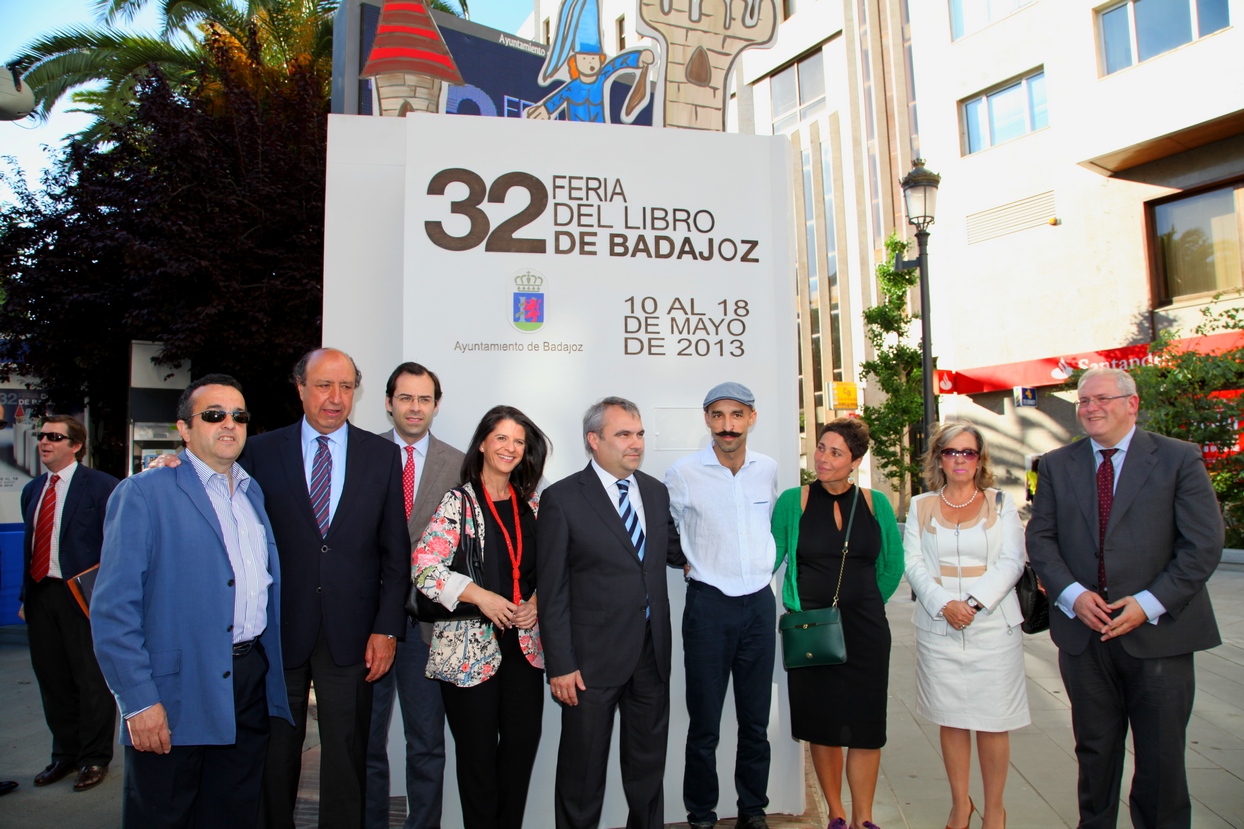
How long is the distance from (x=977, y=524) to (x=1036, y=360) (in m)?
13.4

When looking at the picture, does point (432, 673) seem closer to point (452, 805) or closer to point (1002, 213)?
point (452, 805)

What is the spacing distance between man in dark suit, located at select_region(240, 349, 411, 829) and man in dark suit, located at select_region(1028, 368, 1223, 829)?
2.70 metres

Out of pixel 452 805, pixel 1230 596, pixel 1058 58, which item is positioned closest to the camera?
pixel 452 805

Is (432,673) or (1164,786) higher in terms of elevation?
(432,673)

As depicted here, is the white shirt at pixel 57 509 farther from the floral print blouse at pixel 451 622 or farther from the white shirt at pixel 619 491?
the white shirt at pixel 619 491

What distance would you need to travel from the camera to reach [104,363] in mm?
10133

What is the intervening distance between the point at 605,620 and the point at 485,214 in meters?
2.11

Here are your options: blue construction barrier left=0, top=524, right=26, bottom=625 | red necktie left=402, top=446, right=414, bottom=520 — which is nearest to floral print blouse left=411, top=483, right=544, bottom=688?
red necktie left=402, top=446, right=414, bottom=520

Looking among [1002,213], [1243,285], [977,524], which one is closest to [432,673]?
[977,524]

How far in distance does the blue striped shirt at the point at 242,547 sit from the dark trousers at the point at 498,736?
0.75m

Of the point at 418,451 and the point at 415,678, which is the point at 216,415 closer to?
the point at 418,451

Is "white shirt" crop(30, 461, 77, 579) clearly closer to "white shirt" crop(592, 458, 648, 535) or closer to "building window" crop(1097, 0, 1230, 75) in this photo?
"white shirt" crop(592, 458, 648, 535)

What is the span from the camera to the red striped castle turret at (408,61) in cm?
532

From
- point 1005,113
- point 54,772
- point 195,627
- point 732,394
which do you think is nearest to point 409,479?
point 195,627
